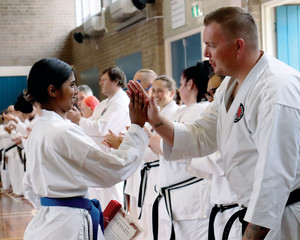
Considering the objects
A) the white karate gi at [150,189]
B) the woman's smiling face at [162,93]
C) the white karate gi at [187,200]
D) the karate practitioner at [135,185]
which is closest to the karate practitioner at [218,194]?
the white karate gi at [187,200]

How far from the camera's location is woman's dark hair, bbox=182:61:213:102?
11.4 ft

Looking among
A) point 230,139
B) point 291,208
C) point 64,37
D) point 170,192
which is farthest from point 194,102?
point 64,37

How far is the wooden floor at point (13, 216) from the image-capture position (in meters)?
5.88

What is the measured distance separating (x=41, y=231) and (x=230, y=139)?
998 millimetres

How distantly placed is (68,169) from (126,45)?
8.36 m

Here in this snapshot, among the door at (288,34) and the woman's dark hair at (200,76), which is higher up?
the door at (288,34)

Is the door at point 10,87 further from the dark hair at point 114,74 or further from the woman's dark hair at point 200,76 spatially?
the woman's dark hair at point 200,76

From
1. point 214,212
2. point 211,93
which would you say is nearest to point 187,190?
point 214,212

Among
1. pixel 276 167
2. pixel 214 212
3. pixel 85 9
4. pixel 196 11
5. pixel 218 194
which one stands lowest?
pixel 214 212

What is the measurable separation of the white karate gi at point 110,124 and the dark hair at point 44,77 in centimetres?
274

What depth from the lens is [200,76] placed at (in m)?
3.49

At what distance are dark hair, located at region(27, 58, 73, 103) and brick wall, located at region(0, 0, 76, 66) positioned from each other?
1239 centimetres

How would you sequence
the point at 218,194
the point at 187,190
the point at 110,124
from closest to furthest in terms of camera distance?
the point at 218,194 → the point at 187,190 → the point at 110,124

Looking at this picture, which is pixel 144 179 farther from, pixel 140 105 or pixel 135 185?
pixel 140 105
